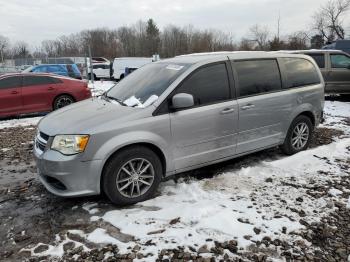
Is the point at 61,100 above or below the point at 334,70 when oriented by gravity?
below

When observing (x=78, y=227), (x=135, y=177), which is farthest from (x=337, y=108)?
(x=78, y=227)

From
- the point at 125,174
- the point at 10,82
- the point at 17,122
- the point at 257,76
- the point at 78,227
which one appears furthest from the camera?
the point at 10,82

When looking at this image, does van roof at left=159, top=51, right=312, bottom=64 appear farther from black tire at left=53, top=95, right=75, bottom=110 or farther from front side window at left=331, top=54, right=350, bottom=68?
front side window at left=331, top=54, right=350, bottom=68

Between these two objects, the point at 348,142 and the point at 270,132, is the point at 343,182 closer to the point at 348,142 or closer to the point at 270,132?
the point at 270,132

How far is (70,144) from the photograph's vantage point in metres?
4.00

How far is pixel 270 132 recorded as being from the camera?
5621mm

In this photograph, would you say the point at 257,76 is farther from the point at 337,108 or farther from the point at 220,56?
the point at 337,108

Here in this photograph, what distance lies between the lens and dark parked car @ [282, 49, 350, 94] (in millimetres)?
12445

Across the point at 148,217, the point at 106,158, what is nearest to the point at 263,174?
the point at 148,217

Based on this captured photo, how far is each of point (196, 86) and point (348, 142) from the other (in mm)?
3671

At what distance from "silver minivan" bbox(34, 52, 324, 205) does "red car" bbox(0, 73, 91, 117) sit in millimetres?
6173

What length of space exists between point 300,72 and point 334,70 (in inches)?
287

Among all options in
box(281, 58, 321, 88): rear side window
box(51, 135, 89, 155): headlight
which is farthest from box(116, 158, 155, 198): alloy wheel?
box(281, 58, 321, 88): rear side window

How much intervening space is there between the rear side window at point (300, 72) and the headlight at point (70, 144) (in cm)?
346
